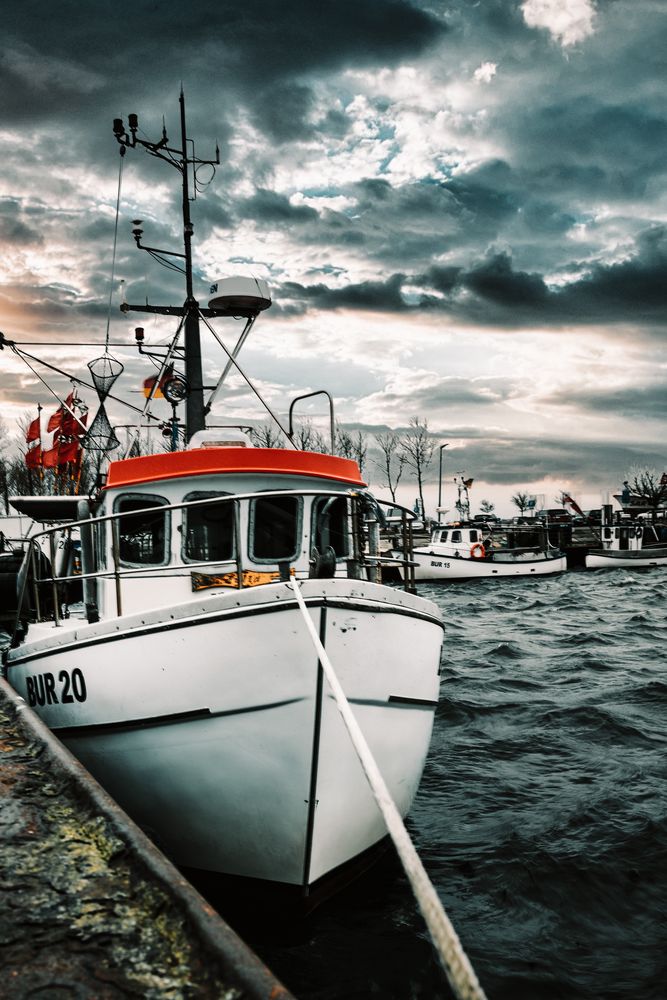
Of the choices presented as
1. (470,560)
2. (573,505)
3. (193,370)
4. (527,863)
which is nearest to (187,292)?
(193,370)

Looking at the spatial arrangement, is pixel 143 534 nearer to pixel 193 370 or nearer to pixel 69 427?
pixel 193 370

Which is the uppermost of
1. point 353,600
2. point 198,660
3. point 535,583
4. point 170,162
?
point 170,162

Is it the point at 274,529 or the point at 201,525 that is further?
the point at 274,529

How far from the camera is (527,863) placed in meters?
5.82

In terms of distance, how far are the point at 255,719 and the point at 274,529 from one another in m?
2.43

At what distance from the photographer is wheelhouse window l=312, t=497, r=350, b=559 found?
22.5ft

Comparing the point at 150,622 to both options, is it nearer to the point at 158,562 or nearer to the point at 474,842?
the point at 158,562

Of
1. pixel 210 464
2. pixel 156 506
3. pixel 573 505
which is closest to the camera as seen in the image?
pixel 210 464

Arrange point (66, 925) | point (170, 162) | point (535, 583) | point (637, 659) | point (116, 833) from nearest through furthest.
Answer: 1. point (66, 925)
2. point (116, 833)
3. point (170, 162)
4. point (637, 659)
5. point (535, 583)

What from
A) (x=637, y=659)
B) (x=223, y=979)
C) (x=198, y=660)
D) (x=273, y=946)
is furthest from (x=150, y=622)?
(x=637, y=659)

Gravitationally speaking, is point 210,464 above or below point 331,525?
above

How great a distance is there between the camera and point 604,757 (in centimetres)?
822

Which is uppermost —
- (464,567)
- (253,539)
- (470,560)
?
(253,539)

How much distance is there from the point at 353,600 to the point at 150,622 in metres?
1.34
